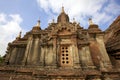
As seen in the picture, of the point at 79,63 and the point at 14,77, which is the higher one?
the point at 79,63

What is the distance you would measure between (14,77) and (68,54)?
18.9 ft

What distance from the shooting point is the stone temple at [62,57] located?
11.2m

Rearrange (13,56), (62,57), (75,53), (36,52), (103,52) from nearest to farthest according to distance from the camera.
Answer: (75,53) < (62,57) < (103,52) < (36,52) < (13,56)

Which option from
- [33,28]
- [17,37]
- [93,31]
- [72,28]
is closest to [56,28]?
[72,28]

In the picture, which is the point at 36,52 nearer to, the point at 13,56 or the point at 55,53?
the point at 55,53

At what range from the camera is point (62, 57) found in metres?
13.1

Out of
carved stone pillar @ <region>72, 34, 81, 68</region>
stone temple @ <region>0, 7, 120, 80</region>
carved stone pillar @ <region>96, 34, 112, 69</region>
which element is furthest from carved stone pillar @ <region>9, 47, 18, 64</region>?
carved stone pillar @ <region>96, 34, 112, 69</region>

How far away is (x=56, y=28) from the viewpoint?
48.8 feet

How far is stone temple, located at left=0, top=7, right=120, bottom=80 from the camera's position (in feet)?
36.7

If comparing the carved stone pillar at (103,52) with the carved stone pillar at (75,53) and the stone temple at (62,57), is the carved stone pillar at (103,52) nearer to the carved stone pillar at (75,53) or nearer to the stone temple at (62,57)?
the stone temple at (62,57)

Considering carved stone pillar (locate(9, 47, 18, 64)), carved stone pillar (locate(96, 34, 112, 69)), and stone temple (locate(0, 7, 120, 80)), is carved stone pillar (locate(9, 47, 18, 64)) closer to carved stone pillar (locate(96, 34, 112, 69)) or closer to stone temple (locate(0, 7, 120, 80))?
stone temple (locate(0, 7, 120, 80))

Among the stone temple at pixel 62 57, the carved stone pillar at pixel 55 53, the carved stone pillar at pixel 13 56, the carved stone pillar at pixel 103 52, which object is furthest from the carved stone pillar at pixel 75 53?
the carved stone pillar at pixel 13 56

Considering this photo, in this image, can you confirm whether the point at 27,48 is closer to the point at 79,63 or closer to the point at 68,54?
the point at 68,54

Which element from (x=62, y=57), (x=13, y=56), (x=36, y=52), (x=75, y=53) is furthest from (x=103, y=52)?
(x=13, y=56)
